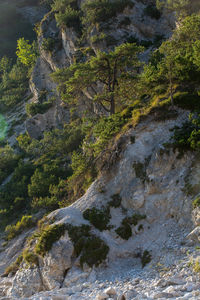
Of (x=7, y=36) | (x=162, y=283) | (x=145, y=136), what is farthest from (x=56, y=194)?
(x=7, y=36)

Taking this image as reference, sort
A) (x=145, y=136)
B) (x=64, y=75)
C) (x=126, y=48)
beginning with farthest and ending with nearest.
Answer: (x=64, y=75) → (x=126, y=48) → (x=145, y=136)

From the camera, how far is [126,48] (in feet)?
86.8

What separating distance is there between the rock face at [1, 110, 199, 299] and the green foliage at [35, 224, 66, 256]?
0.33 m

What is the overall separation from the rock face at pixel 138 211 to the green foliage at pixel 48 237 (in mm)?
327

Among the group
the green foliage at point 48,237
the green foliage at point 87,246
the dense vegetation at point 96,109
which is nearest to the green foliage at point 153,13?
the dense vegetation at point 96,109

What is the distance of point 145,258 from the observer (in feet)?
48.7

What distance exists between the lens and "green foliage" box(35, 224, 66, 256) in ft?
56.6

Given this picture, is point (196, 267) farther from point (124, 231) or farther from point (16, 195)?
point (16, 195)

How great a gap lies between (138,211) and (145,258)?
335 cm

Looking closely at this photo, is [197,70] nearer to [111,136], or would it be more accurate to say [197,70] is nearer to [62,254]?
[111,136]

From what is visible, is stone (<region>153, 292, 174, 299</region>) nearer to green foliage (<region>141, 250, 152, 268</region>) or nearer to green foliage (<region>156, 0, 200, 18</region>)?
green foliage (<region>141, 250, 152, 268</region>)

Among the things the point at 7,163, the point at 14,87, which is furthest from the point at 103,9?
the point at 14,87

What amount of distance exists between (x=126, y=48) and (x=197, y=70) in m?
8.29

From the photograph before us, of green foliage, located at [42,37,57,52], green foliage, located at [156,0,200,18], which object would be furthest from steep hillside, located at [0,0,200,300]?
green foliage, located at [42,37,57,52]
